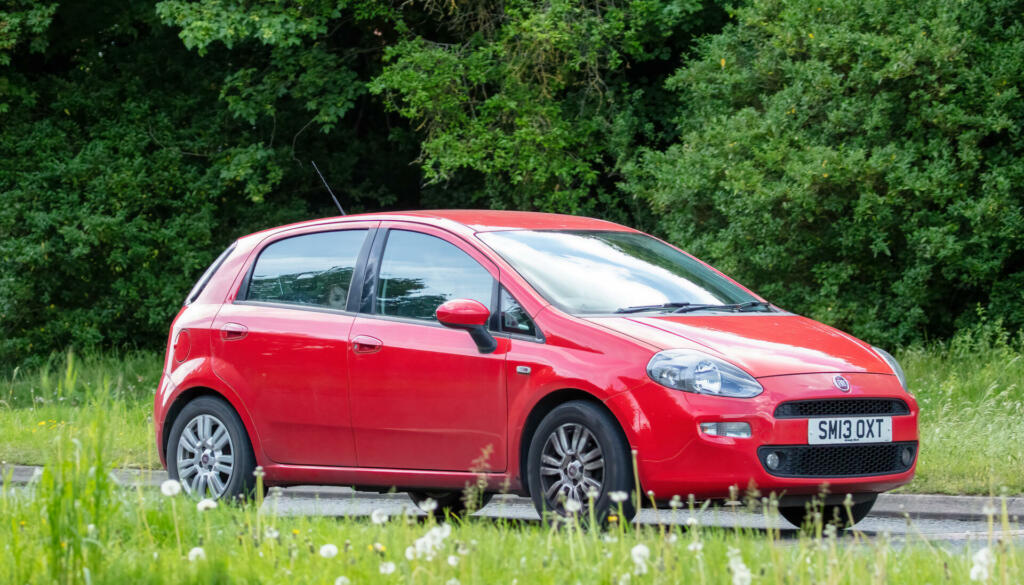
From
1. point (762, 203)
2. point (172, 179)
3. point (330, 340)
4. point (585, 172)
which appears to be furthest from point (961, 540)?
point (172, 179)

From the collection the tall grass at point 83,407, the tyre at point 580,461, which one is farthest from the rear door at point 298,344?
the tyre at point 580,461

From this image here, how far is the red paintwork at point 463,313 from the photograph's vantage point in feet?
23.5

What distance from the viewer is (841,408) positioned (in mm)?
6789

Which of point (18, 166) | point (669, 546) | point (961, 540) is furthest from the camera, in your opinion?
point (18, 166)

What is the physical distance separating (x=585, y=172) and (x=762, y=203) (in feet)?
14.4

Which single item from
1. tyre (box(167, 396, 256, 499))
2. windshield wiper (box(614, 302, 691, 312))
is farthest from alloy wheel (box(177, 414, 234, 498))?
windshield wiper (box(614, 302, 691, 312))

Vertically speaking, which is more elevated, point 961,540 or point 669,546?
point 669,546

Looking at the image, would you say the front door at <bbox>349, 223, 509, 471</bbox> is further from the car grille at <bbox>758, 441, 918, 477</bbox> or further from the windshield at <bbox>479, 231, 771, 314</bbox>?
the car grille at <bbox>758, 441, 918, 477</bbox>

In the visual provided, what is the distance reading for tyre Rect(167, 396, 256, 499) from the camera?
325 inches

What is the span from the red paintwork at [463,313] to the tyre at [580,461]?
63 cm

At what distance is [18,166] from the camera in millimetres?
22922

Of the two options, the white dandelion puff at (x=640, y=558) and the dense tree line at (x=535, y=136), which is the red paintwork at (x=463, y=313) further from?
the dense tree line at (x=535, y=136)

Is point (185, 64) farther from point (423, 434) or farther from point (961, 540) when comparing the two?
point (961, 540)

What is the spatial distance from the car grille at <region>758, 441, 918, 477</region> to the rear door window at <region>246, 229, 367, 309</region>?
8.85 feet
